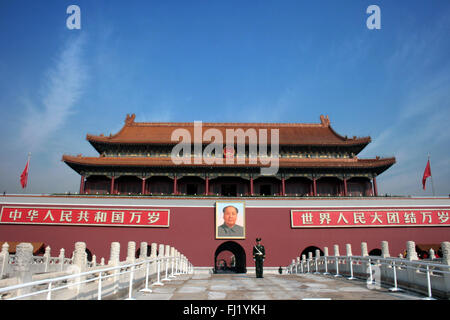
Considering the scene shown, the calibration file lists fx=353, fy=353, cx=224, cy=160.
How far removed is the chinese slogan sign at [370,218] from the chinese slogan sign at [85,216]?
9179 millimetres

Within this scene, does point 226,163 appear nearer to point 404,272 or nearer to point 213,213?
point 213,213

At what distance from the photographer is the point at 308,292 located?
8867mm

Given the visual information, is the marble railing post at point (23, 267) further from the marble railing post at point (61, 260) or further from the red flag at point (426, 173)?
the red flag at point (426, 173)

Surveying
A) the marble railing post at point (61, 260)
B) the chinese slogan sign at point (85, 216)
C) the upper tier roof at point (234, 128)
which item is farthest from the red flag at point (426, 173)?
the marble railing post at point (61, 260)

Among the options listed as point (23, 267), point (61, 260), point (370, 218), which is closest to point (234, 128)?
point (370, 218)

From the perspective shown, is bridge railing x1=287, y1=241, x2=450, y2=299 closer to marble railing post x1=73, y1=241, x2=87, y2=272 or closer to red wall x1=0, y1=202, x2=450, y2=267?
marble railing post x1=73, y1=241, x2=87, y2=272

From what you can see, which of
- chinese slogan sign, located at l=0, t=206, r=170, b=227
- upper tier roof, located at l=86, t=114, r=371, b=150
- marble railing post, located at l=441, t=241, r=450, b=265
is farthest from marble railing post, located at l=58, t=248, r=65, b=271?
marble railing post, located at l=441, t=241, r=450, b=265

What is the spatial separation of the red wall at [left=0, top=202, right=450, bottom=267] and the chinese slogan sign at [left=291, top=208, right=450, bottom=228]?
336mm

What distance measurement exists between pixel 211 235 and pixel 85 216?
27.3 ft

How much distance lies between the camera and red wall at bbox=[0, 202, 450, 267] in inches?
886

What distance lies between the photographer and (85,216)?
23.0 metres

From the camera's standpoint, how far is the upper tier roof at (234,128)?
92.0ft
